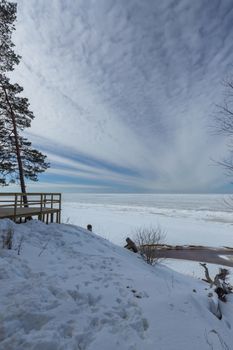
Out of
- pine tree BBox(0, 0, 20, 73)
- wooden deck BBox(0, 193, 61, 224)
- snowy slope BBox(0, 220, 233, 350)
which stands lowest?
snowy slope BBox(0, 220, 233, 350)

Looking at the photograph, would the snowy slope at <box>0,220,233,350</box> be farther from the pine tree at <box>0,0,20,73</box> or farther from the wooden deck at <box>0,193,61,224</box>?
the pine tree at <box>0,0,20,73</box>

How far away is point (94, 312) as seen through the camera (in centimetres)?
433

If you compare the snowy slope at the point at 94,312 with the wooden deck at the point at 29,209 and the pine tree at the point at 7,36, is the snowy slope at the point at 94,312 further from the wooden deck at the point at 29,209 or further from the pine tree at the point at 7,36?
the pine tree at the point at 7,36

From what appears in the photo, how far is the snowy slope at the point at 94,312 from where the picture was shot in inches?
141

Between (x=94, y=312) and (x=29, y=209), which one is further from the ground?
(x=29, y=209)

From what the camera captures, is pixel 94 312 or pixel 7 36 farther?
pixel 7 36

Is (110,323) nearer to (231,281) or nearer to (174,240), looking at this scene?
(231,281)

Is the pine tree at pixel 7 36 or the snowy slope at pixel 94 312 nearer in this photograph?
the snowy slope at pixel 94 312

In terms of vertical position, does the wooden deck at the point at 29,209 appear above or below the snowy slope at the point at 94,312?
above

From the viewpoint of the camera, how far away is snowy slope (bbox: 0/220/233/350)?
3572mm

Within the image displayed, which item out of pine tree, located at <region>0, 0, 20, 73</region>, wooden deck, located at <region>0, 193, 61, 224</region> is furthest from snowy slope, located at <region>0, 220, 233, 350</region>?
pine tree, located at <region>0, 0, 20, 73</region>

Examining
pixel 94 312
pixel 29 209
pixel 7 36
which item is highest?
pixel 7 36

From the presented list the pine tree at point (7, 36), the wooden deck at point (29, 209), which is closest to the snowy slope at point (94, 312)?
the wooden deck at point (29, 209)

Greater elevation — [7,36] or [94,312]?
[7,36]
